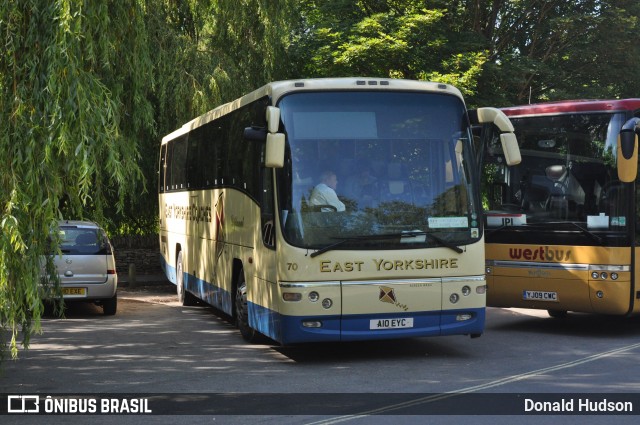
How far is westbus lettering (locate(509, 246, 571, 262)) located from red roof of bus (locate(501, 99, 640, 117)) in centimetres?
200

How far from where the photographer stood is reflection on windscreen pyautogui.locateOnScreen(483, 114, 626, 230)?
13562 millimetres

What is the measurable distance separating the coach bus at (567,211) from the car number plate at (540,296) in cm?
1

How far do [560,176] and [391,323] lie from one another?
403 cm

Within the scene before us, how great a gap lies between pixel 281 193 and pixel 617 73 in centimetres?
2198

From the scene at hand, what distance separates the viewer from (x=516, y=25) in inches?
1222

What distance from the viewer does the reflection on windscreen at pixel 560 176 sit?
13.6 meters

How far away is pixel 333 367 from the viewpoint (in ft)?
37.8

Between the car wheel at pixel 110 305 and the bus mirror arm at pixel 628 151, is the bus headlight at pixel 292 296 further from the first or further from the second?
the car wheel at pixel 110 305

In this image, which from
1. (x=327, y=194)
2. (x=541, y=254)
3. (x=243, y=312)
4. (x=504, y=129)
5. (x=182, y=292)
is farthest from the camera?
(x=182, y=292)

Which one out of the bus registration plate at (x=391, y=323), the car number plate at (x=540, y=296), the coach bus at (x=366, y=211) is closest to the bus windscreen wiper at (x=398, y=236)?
the coach bus at (x=366, y=211)

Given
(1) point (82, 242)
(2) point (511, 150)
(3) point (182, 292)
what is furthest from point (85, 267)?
(2) point (511, 150)

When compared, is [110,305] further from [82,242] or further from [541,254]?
[541,254]

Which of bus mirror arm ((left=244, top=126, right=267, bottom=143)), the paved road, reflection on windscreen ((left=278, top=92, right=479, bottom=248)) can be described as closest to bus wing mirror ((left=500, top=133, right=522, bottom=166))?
reflection on windscreen ((left=278, top=92, right=479, bottom=248))

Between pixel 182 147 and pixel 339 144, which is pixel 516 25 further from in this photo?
pixel 339 144
